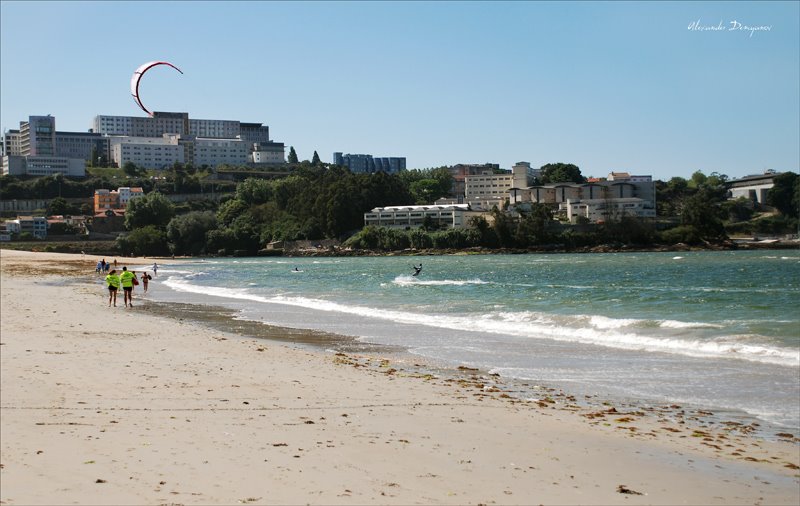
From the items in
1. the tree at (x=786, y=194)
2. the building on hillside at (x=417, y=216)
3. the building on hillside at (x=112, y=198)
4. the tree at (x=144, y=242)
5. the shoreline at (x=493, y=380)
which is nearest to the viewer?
the shoreline at (x=493, y=380)

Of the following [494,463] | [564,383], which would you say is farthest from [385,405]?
[564,383]

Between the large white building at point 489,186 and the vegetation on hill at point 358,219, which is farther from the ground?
the large white building at point 489,186

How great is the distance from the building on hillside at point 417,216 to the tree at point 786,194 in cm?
5464

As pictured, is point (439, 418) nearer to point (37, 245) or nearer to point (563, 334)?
point (563, 334)

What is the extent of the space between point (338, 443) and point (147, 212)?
133 meters

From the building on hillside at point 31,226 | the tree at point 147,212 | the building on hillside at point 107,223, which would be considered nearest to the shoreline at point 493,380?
the tree at point 147,212

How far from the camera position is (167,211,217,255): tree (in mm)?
126062

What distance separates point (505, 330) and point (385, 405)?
10400 millimetres

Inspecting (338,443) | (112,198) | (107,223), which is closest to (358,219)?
(107,223)

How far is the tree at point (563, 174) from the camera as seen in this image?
163750 millimetres

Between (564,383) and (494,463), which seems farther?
(564,383)

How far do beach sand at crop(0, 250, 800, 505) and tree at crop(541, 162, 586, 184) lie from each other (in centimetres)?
15509

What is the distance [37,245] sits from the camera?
116m

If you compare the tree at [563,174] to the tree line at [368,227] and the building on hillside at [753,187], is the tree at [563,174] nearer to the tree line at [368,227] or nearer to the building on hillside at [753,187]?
the tree line at [368,227]
